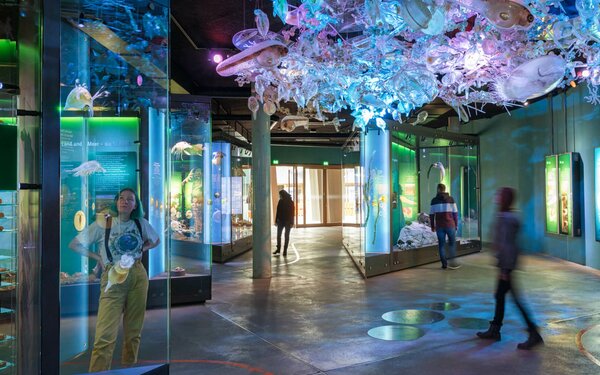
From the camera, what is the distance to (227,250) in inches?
480

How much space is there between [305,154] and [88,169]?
1954 centimetres

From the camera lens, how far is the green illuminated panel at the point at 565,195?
1066 cm

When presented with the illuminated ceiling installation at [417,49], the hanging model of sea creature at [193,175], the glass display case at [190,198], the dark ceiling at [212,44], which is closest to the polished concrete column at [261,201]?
the glass display case at [190,198]

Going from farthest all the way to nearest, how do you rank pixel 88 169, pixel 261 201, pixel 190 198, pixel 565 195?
1. pixel 565 195
2. pixel 261 201
3. pixel 190 198
4. pixel 88 169

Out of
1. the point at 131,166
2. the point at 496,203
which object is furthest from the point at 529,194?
the point at 131,166

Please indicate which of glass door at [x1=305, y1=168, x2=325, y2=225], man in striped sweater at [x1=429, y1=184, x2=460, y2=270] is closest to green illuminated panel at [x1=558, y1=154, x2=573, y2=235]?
man in striped sweater at [x1=429, y1=184, x2=460, y2=270]

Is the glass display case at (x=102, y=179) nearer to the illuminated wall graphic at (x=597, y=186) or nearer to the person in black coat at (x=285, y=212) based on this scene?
the person in black coat at (x=285, y=212)

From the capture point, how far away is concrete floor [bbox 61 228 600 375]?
4484 mm

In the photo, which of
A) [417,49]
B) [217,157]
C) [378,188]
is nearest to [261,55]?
[417,49]

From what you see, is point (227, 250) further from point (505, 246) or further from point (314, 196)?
point (314, 196)

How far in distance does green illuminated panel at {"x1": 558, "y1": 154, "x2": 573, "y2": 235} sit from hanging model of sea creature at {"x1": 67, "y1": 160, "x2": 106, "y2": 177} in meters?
9.85

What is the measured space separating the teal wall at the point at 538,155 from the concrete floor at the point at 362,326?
1481 mm

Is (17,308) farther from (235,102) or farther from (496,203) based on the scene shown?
(235,102)

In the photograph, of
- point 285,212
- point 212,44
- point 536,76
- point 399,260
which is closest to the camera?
point 536,76
